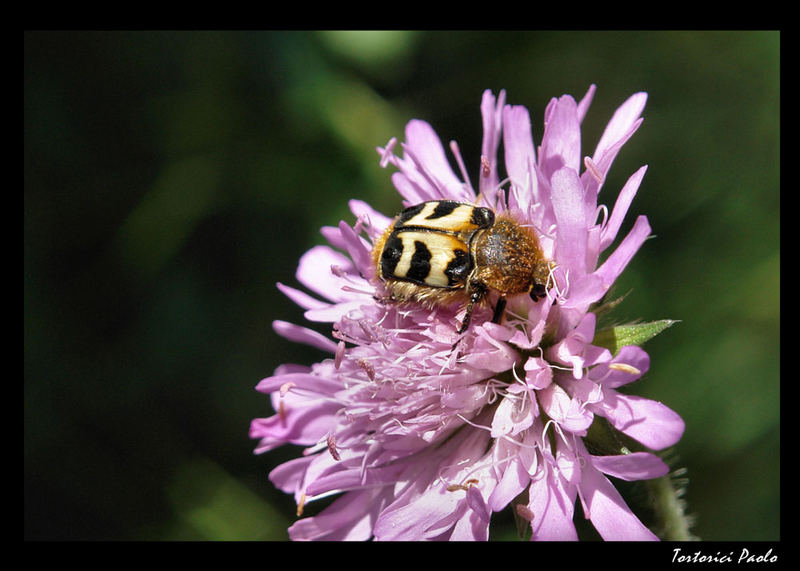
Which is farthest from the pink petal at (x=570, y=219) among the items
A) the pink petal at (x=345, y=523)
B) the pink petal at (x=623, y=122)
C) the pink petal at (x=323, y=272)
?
the pink petal at (x=345, y=523)

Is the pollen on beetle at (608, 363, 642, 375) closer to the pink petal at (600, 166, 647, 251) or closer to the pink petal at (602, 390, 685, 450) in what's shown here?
the pink petal at (602, 390, 685, 450)

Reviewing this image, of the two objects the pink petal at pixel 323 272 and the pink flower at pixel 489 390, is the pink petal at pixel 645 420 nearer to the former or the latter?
the pink flower at pixel 489 390

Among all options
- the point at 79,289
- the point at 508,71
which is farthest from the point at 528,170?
the point at 79,289

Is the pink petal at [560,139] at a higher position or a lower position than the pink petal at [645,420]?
higher

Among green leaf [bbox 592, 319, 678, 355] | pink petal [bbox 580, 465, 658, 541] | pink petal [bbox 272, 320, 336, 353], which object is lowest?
pink petal [bbox 580, 465, 658, 541]

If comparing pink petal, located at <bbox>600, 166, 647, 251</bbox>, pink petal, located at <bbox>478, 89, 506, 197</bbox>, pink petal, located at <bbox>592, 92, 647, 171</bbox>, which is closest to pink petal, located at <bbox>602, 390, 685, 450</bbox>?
pink petal, located at <bbox>600, 166, 647, 251</bbox>
